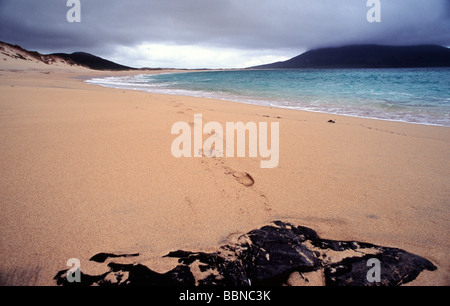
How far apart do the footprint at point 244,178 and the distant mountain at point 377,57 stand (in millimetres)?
102982

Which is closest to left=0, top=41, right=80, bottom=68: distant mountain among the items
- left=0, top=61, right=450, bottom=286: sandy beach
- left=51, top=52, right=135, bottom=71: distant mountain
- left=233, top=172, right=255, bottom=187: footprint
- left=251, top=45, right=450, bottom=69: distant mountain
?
left=51, top=52, right=135, bottom=71: distant mountain

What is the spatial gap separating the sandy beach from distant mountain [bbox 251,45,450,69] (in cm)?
10218

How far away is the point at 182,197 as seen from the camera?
5.33ft

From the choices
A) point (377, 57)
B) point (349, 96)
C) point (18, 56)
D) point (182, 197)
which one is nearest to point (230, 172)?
point (182, 197)

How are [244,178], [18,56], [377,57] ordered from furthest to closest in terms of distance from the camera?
[377,57] < [18,56] < [244,178]

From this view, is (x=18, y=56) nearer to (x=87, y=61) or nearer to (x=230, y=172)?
(x=87, y=61)

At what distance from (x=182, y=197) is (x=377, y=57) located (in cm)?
13619

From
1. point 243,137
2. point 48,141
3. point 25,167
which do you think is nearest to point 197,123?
point 243,137

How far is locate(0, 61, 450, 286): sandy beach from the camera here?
1.19m

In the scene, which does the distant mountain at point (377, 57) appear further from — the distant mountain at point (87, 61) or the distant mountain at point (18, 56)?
the distant mountain at point (18, 56)

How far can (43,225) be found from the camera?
4.14 ft

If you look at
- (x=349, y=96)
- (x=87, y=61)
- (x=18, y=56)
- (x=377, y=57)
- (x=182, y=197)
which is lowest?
(x=182, y=197)

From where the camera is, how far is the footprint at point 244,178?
188 cm

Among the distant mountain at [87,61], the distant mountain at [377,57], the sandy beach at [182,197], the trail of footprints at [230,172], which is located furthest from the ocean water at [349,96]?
the distant mountain at [377,57]
